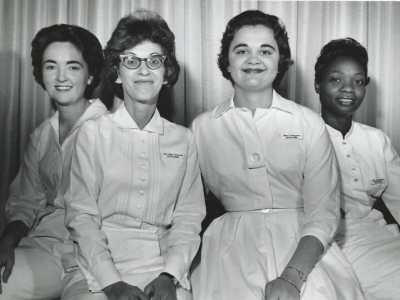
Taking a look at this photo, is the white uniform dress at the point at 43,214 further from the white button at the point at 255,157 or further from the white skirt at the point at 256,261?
the white button at the point at 255,157

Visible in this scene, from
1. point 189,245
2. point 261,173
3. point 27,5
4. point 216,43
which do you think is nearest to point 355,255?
point 261,173

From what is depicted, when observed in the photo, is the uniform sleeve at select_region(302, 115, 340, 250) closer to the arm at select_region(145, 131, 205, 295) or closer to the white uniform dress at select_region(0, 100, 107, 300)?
the arm at select_region(145, 131, 205, 295)

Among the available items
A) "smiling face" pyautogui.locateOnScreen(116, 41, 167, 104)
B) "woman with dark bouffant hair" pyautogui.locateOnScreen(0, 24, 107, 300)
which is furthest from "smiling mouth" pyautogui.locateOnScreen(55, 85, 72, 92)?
"smiling face" pyautogui.locateOnScreen(116, 41, 167, 104)

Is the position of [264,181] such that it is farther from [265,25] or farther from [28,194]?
[28,194]

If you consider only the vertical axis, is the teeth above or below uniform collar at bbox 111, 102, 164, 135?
above

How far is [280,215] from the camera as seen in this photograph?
177cm

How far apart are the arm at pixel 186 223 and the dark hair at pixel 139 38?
294 millimetres

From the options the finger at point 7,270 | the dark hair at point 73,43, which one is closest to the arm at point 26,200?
the finger at point 7,270

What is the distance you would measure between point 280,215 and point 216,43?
1.04m

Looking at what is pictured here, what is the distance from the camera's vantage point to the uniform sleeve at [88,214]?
1.53 metres

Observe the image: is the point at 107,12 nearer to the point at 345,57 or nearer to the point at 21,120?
the point at 21,120

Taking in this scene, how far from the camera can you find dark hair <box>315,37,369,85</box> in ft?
7.23

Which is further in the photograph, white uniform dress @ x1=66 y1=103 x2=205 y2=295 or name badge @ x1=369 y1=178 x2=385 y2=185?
name badge @ x1=369 y1=178 x2=385 y2=185

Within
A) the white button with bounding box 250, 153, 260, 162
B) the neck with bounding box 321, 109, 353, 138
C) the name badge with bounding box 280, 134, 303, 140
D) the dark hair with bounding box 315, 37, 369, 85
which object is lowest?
the white button with bounding box 250, 153, 260, 162
